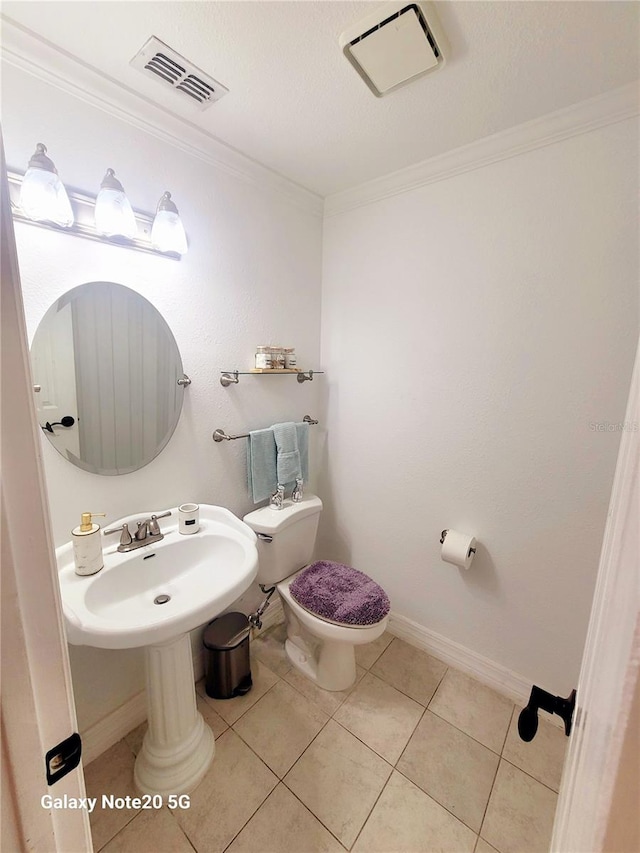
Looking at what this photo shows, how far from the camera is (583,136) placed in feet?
3.80

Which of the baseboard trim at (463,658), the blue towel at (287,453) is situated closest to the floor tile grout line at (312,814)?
the baseboard trim at (463,658)

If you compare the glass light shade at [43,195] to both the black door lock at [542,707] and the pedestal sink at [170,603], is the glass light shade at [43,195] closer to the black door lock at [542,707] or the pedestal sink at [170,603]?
the pedestal sink at [170,603]

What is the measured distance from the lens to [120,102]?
111cm

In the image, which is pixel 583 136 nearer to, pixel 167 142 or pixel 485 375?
pixel 485 375

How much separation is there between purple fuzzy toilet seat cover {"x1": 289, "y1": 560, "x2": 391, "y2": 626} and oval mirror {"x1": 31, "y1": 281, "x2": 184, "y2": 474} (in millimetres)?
884

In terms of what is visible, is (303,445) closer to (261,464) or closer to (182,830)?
(261,464)

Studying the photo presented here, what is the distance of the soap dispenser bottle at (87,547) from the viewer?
1.06 meters

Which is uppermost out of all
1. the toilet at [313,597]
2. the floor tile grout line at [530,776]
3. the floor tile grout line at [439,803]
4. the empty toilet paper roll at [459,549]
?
the empty toilet paper roll at [459,549]

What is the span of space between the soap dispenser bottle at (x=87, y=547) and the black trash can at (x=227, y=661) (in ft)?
2.16

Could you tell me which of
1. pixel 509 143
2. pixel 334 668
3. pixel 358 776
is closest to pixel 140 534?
pixel 334 668

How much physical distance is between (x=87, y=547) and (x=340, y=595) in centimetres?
99

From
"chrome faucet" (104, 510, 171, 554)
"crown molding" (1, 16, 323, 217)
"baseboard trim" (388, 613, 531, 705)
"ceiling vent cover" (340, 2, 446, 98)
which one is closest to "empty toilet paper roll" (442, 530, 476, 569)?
"baseboard trim" (388, 613, 531, 705)

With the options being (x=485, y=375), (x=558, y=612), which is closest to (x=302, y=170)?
(x=485, y=375)

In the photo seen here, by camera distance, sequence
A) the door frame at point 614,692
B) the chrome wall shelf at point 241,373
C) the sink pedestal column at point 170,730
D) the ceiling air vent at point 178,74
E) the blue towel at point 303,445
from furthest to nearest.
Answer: the blue towel at point 303,445, the chrome wall shelf at point 241,373, the sink pedestal column at point 170,730, the ceiling air vent at point 178,74, the door frame at point 614,692
